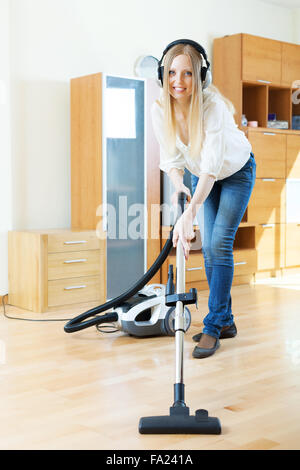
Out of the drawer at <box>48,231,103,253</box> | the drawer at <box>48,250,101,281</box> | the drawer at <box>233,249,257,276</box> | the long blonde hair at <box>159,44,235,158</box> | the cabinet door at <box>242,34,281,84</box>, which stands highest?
the cabinet door at <box>242,34,281,84</box>

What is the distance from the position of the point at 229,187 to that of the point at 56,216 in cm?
177

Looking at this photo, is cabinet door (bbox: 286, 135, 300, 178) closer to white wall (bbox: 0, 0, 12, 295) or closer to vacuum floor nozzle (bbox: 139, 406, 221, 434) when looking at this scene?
white wall (bbox: 0, 0, 12, 295)

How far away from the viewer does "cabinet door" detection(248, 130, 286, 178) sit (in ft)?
15.5

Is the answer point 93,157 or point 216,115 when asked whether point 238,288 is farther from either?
point 216,115

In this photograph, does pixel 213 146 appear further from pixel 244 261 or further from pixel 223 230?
pixel 244 261

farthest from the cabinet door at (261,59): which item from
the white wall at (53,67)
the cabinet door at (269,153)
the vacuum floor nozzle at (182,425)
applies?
the vacuum floor nozzle at (182,425)

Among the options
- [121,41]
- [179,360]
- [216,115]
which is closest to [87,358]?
[179,360]

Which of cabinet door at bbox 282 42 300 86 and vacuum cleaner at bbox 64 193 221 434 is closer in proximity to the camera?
vacuum cleaner at bbox 64 193 221 434

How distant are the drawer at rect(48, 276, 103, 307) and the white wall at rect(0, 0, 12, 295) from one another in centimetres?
41

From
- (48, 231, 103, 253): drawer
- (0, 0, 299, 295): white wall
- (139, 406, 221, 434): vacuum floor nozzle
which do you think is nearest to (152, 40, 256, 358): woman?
(139, 406, 221, 434): vacuum floor nozzle

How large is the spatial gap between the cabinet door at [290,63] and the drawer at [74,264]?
2.39m

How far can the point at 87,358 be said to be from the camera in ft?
8.32

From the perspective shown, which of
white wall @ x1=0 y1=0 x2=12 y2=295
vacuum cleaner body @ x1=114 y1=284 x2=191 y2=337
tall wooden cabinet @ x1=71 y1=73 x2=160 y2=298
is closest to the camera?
vacuum cleaner body @ x1=114 y1=284 x2=191 y2=337

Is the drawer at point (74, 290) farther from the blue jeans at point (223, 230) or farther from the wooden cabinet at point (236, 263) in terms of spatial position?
the blue jeans at point (223, 230)
